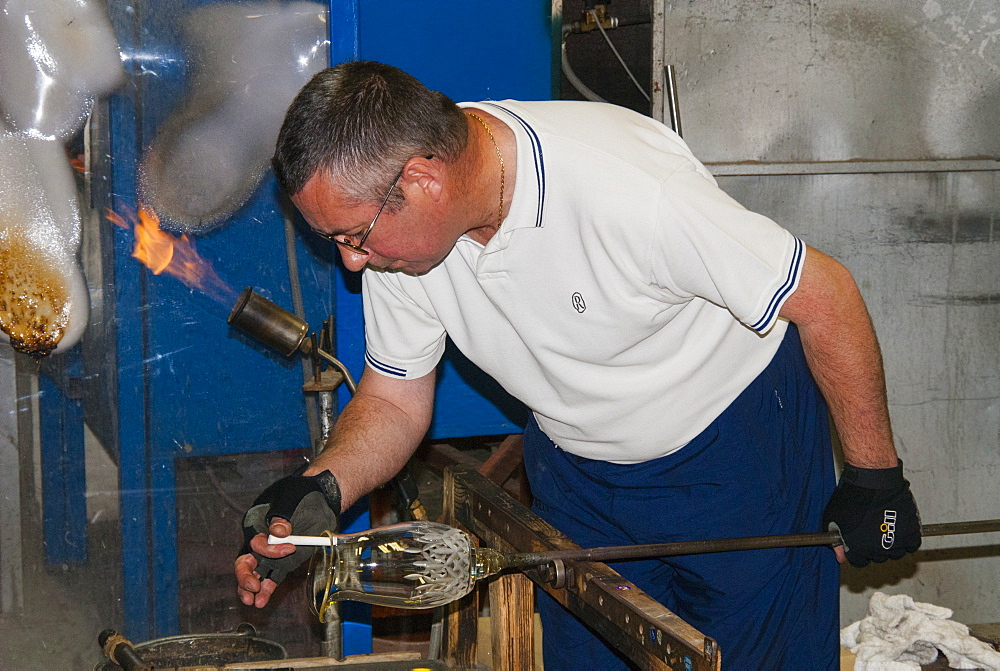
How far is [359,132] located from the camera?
1.13 meters

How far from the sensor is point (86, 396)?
5.94 ft

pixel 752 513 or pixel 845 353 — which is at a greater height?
pixel 845 353

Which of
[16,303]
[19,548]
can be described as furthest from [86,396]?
[19,548]

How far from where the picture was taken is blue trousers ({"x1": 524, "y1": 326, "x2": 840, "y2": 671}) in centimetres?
138

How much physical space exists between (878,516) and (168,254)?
1363mm

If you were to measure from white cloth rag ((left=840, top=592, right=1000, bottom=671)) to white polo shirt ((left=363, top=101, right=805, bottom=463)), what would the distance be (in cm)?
104

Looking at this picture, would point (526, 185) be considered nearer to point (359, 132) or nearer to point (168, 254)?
point (359, 132)

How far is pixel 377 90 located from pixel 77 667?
4.85 feet

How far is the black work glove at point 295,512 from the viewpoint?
1.22 m

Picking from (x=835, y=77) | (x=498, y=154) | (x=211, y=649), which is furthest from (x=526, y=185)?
(x=835, y=77)

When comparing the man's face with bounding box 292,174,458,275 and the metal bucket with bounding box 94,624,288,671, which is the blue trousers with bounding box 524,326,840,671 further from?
the metal bucket with bounding box 94,624,288,671

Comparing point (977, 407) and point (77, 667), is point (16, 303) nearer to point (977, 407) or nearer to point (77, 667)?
point (77, 667)

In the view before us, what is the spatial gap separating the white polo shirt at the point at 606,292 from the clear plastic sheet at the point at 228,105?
472 millimetres

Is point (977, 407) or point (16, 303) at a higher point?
point (16, 303)
